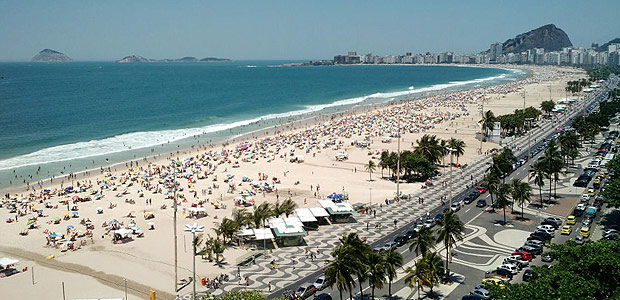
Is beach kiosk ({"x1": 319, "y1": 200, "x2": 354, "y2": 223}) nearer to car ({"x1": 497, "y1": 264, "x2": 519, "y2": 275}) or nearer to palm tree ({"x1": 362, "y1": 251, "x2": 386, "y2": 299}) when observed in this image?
car ({"x1": 497, "y1": 264, "x2": 519, "y2": 275})

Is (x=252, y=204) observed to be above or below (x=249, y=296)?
below

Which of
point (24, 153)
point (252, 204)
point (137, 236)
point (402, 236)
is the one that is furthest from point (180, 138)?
point (402, 236)

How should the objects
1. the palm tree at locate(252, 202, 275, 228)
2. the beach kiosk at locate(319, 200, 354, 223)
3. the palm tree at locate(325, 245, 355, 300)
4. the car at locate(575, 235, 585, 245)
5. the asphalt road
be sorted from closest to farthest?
the palm tree at locate(325, 245, 355, 300) < the asphalt road < the car at locate(575, 235, 585, 245) < the palm tree at locate(252, 202, 275, 228) < the beach kiosk at locate(319, 200, 354, 223)

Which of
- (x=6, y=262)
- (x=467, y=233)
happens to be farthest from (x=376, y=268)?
(x=6, y=262)

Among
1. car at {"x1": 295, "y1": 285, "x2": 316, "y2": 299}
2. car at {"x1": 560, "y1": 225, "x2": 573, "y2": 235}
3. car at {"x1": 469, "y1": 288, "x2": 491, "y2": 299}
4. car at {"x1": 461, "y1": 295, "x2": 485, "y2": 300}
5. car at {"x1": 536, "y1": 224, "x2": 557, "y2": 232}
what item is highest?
car at {"x1": 536, "y1": 224, "x2": 557, "y2": 232}

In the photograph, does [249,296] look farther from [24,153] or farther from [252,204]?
[24,153]

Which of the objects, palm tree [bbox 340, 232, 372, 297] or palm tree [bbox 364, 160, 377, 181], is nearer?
palm tree [bbox 340, 232, 372, 297]

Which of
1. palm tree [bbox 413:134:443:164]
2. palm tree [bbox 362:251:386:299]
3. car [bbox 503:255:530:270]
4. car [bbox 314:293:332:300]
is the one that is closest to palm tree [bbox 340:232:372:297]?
palm tree [bbox 362:251:386:299]

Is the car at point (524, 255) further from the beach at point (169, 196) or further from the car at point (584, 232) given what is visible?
the beach at point (169, 196)

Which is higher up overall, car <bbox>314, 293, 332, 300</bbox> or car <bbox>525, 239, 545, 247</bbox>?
car <bbox>525, 239, 545, 247</bbox>
